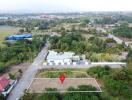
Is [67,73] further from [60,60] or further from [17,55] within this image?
[17,55]

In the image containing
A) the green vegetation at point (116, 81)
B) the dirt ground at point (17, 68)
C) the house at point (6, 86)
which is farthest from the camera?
the dirt ground at point (17, 68)

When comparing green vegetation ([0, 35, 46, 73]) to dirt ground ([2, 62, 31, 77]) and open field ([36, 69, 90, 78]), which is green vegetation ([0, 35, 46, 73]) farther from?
open field ([36, 69, 90, 78])

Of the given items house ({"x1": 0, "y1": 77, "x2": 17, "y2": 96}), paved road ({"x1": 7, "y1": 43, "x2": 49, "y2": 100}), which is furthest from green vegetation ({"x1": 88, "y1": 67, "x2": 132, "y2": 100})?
house ({"x1": 0, "y1": 77, "x2": 17, "y2": 96})

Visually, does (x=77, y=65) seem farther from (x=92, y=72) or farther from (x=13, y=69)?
(x=13, y=69)

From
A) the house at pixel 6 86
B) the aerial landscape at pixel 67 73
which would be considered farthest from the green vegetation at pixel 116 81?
the house at pixel 6 86

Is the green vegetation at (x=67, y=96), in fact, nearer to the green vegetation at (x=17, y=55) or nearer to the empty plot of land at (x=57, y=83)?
the empty plot of land at (x=57, y=83)

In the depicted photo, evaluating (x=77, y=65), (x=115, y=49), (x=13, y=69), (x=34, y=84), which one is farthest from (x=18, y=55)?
(x=115, y=49)
